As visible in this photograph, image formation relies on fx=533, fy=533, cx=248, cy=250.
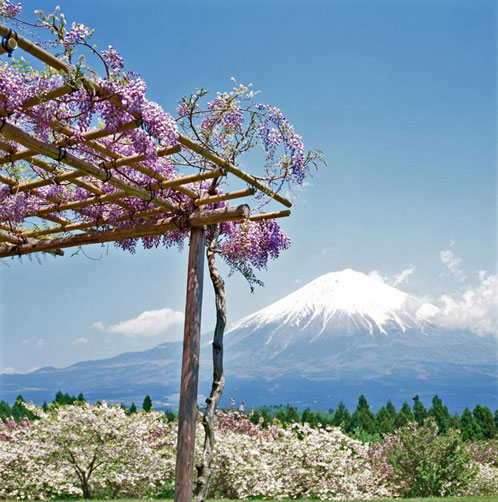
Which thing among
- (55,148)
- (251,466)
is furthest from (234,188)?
(251,466)

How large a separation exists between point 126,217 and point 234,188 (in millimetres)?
884

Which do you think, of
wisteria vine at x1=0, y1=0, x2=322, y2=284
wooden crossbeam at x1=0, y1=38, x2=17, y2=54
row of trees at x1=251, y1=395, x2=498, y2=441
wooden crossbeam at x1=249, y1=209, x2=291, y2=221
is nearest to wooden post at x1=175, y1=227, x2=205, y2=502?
wisteria vine at x1=0, y1=0, x2=322, y2=284

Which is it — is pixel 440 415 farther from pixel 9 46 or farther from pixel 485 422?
pixel 9 46

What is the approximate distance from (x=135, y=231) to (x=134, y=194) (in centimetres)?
54

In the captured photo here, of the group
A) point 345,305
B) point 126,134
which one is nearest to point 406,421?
point 126,134

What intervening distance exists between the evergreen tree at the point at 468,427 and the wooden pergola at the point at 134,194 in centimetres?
1007

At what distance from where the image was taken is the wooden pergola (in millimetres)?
2998

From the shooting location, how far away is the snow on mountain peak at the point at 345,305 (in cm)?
8400

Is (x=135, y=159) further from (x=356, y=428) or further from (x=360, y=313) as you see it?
(x=360, y=313)

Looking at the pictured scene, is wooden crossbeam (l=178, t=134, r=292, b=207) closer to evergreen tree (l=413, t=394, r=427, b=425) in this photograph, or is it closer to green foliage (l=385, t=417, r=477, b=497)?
green foliage (l=385, t=417, r=477, b=497)

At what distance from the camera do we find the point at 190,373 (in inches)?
137

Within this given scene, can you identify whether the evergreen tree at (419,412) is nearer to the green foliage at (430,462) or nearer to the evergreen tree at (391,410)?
the evergreen tree at (391,410)

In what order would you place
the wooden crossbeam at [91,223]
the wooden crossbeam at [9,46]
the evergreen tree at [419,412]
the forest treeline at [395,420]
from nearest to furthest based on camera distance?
the wooden crossbeam at [9,46]
the wooden crossbeam at [91,223]
the forest treeline at [395,420]
the evergreen tree at [419,412]

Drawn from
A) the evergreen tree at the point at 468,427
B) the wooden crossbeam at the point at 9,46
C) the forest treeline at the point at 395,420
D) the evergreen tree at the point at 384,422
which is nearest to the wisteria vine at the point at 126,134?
the wooden crossbeam at the point at 9,46
